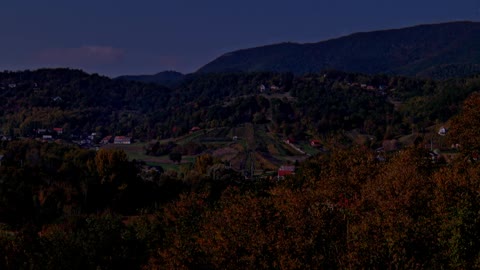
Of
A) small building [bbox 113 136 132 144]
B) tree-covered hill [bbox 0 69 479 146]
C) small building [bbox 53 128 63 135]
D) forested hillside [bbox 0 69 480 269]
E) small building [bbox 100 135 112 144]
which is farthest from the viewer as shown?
small building [bbox 53 128 63 135]

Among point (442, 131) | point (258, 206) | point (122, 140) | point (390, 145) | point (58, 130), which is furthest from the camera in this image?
point (58, 130)

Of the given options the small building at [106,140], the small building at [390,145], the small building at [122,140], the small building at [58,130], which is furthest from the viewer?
the small building at [58,130]

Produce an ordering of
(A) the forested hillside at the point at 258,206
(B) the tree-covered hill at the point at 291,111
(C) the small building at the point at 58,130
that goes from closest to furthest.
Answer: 1. (A) the forested hillside at the point at 258,206
2. (B) the tree-covered hill at the point at 291,111
3. (C) the small building at the point at 58,130

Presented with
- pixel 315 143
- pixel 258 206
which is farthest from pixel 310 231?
pixel 315 143

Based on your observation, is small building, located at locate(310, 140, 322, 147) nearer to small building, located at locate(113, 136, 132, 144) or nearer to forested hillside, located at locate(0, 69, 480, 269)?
forested hillside, located at locate(0, 69, 480, 269)

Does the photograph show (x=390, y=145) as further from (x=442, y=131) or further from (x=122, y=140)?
(x=122, y=140)

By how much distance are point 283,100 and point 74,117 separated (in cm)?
6084

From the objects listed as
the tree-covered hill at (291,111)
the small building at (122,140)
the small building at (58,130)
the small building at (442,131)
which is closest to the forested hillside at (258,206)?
Answer: the small building at (442,131)

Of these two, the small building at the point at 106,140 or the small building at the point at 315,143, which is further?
the small building at the point at 106,140

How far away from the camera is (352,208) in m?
20.7

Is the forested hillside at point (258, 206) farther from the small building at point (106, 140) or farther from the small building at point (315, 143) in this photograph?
the small building at point (106, 140)

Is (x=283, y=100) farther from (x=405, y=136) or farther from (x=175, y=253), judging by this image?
(x=175, y=253)

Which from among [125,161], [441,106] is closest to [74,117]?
[441,106]

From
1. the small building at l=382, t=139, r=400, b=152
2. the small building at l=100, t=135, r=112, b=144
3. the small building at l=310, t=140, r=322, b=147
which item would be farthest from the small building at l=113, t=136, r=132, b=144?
the small building at l=382, t=139, r=400, b=152
